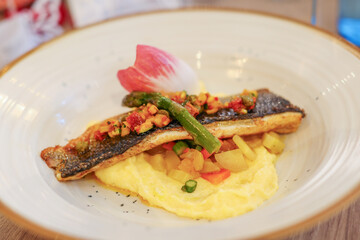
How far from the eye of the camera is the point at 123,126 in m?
3.77

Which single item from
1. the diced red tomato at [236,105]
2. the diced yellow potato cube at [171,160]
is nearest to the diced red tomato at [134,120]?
the diced yellow potato cube at [171,160]

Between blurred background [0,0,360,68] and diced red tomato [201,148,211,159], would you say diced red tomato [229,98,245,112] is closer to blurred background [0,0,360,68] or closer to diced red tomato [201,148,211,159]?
diced red tomato [201,148,211,159]

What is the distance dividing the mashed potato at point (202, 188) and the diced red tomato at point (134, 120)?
352mm

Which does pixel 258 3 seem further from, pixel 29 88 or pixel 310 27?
pixel 29 88

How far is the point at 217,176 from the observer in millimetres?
3697

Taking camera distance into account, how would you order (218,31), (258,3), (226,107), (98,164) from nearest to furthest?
(98,164), (226,107), (218,31), (258,3)

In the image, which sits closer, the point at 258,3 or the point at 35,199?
the point at 35,199

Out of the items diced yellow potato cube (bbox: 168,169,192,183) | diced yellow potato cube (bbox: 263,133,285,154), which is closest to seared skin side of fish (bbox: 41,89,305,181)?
diced yellow potato cube (bbox: 263,133,285,154)

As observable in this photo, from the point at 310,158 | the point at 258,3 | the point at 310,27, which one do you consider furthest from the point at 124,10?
the point at 310,158

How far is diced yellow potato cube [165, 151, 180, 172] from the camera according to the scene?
386 centimetres

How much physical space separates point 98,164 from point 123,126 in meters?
0.45

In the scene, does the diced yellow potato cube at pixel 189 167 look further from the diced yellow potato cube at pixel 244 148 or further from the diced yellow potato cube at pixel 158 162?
the diced yellow potato cube at pixel 244 148

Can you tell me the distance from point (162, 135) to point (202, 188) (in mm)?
655

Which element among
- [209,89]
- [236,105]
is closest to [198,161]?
[236,105]
